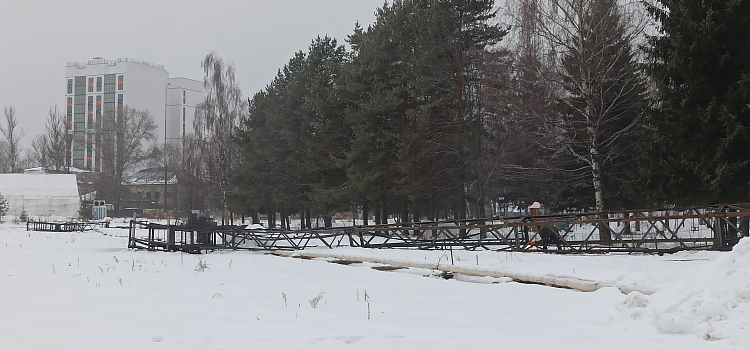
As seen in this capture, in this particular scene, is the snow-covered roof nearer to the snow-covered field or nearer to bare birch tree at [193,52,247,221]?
bare birch tree at [193,52,247,221]

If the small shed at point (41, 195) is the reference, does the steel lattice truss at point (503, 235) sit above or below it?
below

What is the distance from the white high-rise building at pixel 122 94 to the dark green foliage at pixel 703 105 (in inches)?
4556

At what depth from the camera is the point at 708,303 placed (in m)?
6.27

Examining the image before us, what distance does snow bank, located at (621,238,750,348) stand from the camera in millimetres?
5820

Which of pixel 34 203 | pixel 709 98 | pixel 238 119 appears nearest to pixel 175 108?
pixel 34 203

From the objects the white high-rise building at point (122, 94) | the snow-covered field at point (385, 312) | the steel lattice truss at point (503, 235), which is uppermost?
the white high-rise building at point (122, 94)

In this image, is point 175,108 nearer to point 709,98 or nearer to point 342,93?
point 342,93

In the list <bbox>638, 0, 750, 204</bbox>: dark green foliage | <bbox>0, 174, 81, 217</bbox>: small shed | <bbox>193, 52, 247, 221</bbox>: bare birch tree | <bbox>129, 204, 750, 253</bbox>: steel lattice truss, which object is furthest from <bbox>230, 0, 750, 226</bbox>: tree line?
<bbox>0, 174, 81, 217</bbox>: small shed

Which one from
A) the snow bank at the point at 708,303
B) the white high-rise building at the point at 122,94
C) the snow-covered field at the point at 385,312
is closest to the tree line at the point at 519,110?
the snow-covered field at the point at 385,312

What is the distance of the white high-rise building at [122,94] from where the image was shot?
125 meters

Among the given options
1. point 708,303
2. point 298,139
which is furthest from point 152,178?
point 708,303

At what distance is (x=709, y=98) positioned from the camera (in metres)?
17.6

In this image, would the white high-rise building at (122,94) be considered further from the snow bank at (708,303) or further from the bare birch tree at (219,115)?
the snow bank at (708,303)

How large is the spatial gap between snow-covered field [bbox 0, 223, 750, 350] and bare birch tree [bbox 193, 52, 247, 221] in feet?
107
